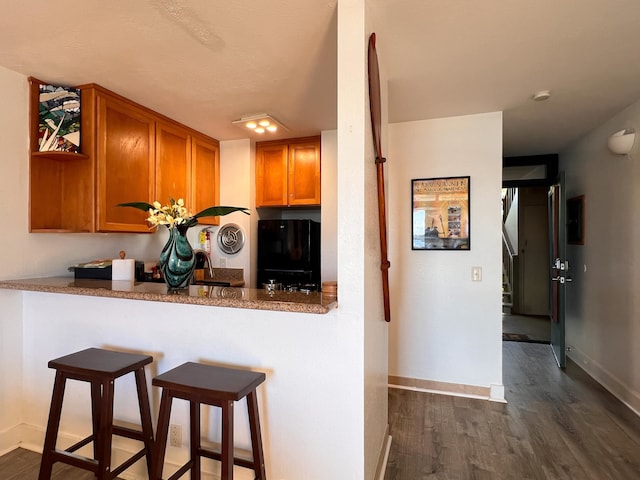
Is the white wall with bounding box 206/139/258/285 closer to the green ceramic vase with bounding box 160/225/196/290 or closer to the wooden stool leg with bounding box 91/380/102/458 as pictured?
the green ceramic vase with bounding box 160/225/196/290

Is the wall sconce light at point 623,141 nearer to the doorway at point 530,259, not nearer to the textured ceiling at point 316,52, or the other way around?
the textured ceiling at point 316,52

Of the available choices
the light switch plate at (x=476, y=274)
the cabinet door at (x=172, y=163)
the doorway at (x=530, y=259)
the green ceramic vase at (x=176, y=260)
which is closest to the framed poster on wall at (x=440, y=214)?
the light switch plate at (x=476, y=274)

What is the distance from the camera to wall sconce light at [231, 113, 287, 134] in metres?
2.70

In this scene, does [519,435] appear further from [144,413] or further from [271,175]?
[271,175]

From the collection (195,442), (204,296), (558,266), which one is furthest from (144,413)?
(558,266)

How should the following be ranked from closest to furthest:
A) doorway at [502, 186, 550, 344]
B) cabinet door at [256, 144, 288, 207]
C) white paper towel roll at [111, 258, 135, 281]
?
white paper towel roll at [111, 258, 135, 281], cabinet door at [256, 144, 288, 207], doorway at [502, 186, 550, 344]

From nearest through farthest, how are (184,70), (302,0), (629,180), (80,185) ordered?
(302,0) → (184,70) → (80,185) → (629,180)

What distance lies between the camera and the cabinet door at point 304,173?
3205 mm

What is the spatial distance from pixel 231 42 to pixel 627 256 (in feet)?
10.7

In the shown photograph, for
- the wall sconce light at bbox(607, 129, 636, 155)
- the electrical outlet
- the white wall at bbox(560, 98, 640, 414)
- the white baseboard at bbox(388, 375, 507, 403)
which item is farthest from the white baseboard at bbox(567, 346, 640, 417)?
the electrical outlet

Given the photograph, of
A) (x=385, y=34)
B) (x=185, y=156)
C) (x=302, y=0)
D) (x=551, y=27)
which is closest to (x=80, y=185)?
(x=185, y=156)

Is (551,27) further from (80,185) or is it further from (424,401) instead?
(80,185)

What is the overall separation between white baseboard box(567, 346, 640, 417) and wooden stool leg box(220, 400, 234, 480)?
2921mm

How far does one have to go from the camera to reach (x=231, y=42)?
5.61 feet
